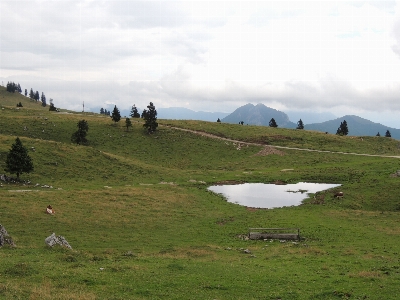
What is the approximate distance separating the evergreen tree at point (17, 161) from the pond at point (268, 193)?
3336cm

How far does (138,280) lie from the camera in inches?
835

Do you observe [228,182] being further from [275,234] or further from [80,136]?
[80,136]

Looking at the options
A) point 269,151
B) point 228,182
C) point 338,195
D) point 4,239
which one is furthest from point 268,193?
point 4,239

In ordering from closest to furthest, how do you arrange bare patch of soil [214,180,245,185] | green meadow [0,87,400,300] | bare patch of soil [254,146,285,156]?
green meadow [0,87,400,300]
bare patch of soil [214,180,245,185]
bare patch of soil [254,146,285,156]

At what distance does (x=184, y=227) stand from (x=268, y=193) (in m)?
25.5

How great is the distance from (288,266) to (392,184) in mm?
42735

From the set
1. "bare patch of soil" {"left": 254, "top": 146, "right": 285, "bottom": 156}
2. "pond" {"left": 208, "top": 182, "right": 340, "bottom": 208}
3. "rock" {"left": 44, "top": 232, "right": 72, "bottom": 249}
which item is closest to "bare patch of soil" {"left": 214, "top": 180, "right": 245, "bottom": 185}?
"pond" {"left": 208, "top": 182, "right": 340, "bottom": 208}

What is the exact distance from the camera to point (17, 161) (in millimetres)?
54031

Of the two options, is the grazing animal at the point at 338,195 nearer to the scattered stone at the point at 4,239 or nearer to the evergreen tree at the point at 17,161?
the scattered stone at the point at 4,239

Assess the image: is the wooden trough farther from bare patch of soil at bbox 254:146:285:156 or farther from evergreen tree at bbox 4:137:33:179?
bare patch of soil at bbox 254:146:285:156

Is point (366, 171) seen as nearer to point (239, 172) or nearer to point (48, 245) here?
point (239, 172)

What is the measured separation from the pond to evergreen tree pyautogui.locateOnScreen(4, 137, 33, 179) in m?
33.4

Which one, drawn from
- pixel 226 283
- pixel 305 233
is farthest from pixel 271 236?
pixel 226 283

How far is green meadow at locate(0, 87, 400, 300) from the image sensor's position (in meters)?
20.7
